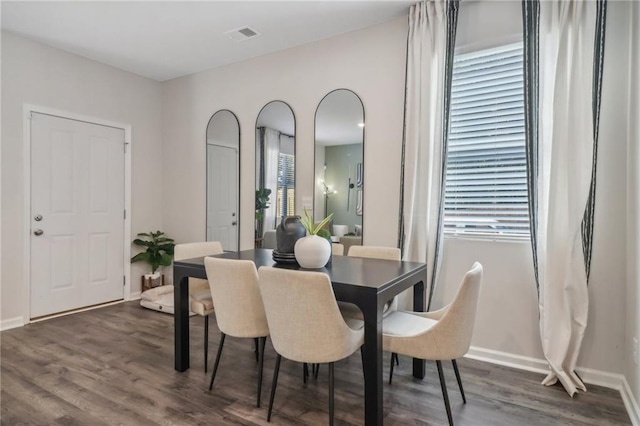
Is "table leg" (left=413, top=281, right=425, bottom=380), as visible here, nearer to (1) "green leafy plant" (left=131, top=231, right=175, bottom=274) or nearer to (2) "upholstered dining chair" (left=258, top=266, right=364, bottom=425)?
(2) "upholstered dining chair" (left=258, top=266, right=364, bottom=425)

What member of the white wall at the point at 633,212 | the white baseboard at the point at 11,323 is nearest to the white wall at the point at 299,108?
the white wall at the point at 633,212

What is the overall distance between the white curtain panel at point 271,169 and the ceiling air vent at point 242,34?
0.90m

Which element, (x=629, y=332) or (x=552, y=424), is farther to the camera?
(x=629, y=332)

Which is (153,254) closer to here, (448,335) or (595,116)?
(448,335)

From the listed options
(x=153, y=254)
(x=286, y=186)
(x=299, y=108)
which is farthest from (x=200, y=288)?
(x=299, y=108)

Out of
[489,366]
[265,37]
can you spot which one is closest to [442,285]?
[489,366]

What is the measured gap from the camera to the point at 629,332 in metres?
2.27

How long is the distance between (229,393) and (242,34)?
10.1 feet

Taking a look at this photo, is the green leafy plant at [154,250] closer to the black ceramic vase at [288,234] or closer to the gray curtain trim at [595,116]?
the black ceramic vase at [288,234]

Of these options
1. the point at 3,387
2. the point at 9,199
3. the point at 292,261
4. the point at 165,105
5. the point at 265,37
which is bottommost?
the point at 3,387

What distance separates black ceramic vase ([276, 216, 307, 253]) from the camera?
255cm

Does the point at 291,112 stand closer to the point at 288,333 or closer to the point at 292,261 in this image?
the point at 292,261

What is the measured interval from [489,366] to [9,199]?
445 centimetres

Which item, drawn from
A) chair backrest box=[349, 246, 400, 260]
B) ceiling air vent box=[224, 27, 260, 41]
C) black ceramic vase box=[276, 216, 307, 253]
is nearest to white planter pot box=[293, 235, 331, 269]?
black ceramic vase box=[276, 216, 307, 253]
